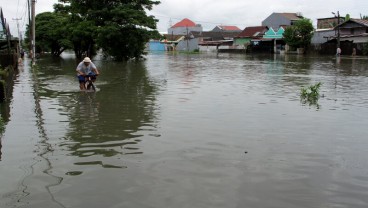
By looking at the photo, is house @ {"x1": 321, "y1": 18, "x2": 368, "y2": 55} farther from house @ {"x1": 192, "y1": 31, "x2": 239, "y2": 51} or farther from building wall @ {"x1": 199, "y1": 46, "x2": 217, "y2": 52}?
building wall @ {"x1": 199, "y1": 46, "x2": 217, "y2": 52}

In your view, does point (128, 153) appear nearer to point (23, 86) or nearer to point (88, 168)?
point (88, 168)

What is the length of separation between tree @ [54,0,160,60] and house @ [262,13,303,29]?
49.5 meters

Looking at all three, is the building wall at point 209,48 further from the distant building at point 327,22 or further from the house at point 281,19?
the distant building at point 327,22

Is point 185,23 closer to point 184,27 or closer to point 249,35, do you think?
point 184,27

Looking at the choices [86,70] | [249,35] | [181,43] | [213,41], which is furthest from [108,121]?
[181,43]

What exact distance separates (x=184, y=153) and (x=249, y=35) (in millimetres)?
74264

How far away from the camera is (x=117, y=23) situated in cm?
3566

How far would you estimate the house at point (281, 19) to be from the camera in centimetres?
8088

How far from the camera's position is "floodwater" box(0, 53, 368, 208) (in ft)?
16.2

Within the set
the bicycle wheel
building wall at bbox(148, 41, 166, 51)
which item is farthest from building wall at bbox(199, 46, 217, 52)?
the bicycle wheel

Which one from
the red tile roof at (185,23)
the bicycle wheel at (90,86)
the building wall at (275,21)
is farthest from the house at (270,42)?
the red tile roof at (185,23)

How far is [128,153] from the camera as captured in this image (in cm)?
671

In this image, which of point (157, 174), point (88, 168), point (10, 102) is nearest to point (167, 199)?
point (157, 174)

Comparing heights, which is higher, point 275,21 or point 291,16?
point 291,16
